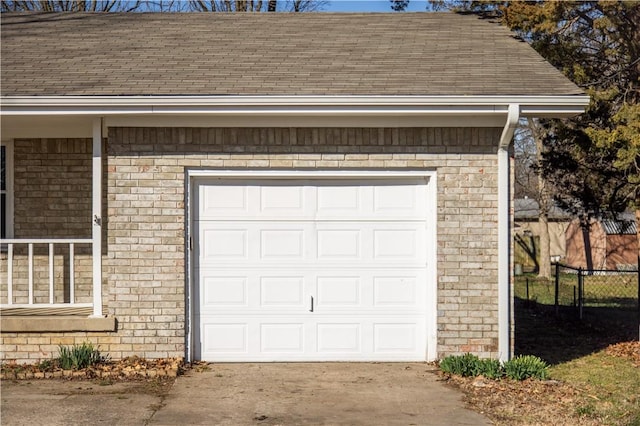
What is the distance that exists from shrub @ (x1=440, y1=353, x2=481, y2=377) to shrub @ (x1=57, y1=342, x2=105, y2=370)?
3.98 meters

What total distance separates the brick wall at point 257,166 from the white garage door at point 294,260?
1.14 ft

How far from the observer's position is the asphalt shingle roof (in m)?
9.75

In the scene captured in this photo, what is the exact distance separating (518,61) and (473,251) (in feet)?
8.71

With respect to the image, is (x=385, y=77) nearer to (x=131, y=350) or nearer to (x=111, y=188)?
(x=111, y=188)

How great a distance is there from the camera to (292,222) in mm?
10180

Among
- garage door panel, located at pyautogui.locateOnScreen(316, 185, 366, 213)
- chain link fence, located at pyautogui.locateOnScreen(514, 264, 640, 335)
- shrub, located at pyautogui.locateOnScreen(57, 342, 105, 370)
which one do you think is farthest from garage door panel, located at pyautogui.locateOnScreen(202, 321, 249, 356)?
chain link fence, located at pyautogui.locateOnScreen(514, 264, 640, 335)

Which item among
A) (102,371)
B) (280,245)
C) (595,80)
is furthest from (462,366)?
(595,80)

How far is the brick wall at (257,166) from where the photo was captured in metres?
9.85

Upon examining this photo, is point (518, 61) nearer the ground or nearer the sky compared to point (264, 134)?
nearer the sky

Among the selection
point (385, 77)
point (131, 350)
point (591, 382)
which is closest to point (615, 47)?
point (385, 77)

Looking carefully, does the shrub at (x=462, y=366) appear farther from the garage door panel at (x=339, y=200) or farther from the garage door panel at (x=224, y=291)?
the garage door panel at (x=224, y=291)

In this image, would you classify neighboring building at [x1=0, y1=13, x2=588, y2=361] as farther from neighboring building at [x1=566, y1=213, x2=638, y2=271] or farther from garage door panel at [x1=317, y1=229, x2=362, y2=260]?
neighboring building at [x1=566, y1=213, x2=638, y2=271]

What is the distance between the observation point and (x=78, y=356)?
30.9ft

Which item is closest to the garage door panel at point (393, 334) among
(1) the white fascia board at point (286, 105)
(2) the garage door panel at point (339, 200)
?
(2) the garage door panel at point (339, 200)
